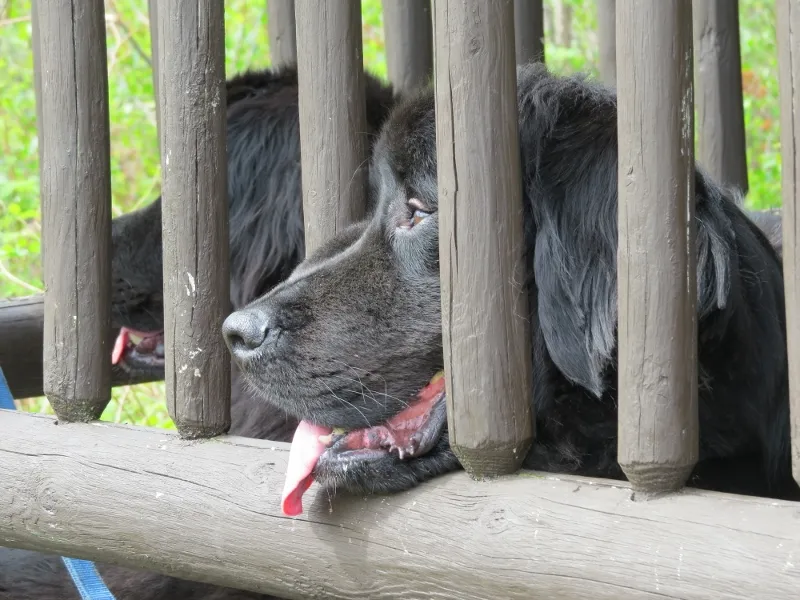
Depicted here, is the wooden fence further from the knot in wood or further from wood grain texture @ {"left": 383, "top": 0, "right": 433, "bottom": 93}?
wood grain texture @ {"left": 383, "top": 0, "right": 433, "bottom": 93}

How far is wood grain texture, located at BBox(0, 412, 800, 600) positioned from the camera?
1771 millimetres

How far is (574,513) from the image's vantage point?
1953 millimetres

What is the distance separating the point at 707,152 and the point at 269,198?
2159mm

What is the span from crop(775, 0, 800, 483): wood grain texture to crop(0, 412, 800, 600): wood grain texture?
0.20 meters

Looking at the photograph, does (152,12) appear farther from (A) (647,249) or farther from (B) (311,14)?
(A) (647,249)

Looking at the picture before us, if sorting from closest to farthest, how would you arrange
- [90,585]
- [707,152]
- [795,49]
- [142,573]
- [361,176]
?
[795,49] → [361,176] → [90,585] → [142,573] → [707,152]

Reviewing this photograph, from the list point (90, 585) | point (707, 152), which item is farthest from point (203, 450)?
point (707, 152)

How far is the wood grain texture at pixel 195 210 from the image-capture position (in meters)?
2.57

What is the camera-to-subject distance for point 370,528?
2230 millimetres

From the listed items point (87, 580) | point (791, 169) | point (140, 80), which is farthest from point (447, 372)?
point (140, 80)

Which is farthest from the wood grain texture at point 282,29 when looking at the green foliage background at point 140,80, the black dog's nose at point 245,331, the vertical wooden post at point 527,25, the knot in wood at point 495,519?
the green foliage background at point 140,80

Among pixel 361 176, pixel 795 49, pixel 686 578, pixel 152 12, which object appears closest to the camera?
pixel 795 49

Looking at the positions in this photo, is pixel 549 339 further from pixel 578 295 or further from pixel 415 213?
pixel 415 213

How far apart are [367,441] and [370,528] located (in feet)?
0.98
